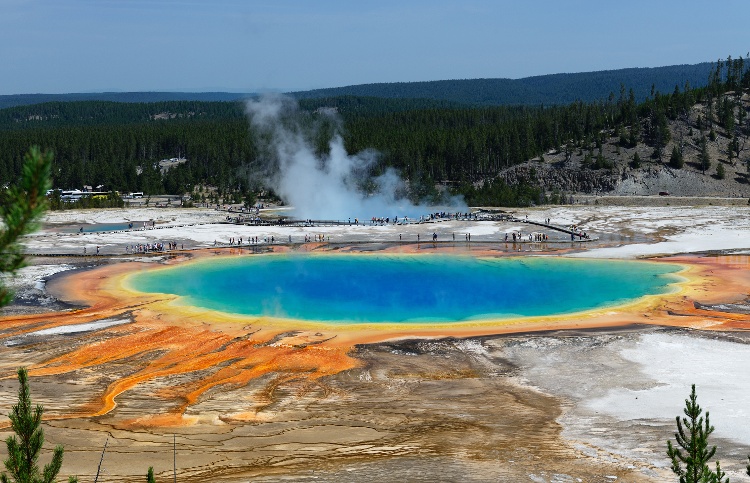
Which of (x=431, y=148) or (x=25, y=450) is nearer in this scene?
(x=25, y=450)

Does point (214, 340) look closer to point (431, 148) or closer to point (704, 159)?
point (704, 159)

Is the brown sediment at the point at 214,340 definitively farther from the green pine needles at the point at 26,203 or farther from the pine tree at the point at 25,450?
the green pine needles at the point at 26,203

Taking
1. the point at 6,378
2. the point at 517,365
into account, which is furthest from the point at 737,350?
the point at 6,378

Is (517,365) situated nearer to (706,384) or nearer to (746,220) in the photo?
(706,384)

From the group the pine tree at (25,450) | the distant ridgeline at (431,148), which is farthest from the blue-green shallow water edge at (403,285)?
the distant ridgeline at (431,148)

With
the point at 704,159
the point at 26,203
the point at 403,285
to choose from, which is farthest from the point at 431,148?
the point at 26,203

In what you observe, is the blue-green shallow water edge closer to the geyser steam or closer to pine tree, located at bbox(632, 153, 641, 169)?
the geyser steam

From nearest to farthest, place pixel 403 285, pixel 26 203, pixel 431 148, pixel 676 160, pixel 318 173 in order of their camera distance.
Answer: pixel 26 203
pixel 403 285
pixel 318 173
pixel 676 160
pixel 431 148
